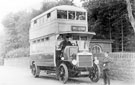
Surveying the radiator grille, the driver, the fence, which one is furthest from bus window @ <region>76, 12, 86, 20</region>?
the radiator grille

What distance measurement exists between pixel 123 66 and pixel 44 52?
4896 millimetres

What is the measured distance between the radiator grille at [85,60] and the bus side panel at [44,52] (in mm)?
1945

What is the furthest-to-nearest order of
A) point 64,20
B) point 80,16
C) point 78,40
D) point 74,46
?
point 80,16 → point 64,20 → point 78,40 → point 74,46

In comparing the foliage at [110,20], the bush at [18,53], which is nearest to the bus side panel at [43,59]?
the foliage at [110,20]

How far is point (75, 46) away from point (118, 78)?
265 centimetres

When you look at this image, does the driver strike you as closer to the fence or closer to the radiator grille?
the radiator grille

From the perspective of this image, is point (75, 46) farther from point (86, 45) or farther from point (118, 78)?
point (118, 78)

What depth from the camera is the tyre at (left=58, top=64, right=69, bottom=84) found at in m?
12.6

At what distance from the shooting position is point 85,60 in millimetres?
12867

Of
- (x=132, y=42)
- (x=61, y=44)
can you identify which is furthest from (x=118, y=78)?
(x=132, y=42)

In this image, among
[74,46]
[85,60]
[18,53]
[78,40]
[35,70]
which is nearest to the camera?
[85,60]

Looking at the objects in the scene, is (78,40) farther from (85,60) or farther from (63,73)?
(63,73)

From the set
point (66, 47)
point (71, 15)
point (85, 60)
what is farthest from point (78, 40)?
point (85, 60)

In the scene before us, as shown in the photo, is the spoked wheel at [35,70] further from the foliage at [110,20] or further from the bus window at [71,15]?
the foliage at [110,20]
